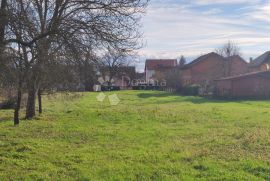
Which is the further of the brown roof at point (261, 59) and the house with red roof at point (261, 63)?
the brown roof at point (261, 59)

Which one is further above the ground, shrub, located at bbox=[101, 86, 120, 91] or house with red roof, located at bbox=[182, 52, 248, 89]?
house with red roof, located at bbox=[182, 52, 248, 89]

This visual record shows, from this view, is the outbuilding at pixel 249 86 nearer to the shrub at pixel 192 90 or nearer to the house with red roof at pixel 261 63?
the shrub at pixel 192 90

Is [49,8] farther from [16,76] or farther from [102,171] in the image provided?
[102,171]

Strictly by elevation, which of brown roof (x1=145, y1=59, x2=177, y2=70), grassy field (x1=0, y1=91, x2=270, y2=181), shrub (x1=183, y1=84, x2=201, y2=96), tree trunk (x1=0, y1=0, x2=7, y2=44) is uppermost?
brown roof (x1=145, y1=59, x2=177, y2=70)

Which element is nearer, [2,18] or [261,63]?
[2,18]

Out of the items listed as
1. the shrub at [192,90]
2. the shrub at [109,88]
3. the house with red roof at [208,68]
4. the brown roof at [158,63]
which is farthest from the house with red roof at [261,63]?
the brown roof at [158,63]

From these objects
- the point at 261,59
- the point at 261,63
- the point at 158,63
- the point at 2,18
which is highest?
the point at 158,63

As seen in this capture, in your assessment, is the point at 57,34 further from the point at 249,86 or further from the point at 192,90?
the point at 192,90

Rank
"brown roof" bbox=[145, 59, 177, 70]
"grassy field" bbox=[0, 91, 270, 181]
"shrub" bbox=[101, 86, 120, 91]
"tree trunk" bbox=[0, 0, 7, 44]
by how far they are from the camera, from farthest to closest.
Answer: "brown roof" bbox=[145, 59, 177, 70] → "shrub" bbox=[101, 86, 120, 91] → "tree trunk" bbox=[0, 0, 7, 44] → "grassy field" bbox=[0, 91, 270, 181]

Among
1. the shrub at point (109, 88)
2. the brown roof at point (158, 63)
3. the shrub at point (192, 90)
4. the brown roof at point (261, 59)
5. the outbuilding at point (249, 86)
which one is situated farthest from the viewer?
the brown roof at point (158, 63)

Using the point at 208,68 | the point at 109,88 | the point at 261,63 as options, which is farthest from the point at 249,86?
the point at 109,88

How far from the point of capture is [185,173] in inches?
348

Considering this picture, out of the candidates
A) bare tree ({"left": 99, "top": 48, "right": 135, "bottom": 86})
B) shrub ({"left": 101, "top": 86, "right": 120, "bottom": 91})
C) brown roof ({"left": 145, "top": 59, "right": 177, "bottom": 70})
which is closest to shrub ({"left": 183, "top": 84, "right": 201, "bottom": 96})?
shrub ({"left": 101, "top": 86, "right": 120, "bottom": 91})

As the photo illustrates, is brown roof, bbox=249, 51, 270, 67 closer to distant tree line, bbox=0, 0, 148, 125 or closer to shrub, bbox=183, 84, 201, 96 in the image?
shrub, bbox=183, 84, 201, 96
